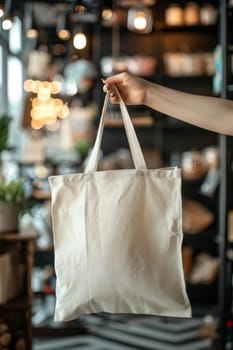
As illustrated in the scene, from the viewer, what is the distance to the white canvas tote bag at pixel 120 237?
1.67m

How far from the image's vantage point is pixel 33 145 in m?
6.33

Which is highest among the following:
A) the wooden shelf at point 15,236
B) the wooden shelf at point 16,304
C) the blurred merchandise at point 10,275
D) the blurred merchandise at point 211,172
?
the blurred merchandise at point 211,172

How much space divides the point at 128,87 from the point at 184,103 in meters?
0.17

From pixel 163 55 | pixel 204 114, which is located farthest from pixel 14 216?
pixel 163 55

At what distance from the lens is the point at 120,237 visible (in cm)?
166

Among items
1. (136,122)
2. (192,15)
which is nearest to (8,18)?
(136,122)

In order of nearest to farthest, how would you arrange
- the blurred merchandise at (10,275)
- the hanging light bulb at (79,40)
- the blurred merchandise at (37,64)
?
the blurred merchandise at (10,275)
the hanging light bulb at (79,40)
the blurred merchandise at (37,64)

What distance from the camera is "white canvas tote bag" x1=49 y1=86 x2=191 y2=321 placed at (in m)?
1.67

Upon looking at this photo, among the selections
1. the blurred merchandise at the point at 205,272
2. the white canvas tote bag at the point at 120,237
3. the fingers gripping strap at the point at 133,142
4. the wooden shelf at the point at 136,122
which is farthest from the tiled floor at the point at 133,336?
the fingers gripping strap at the point at 133,142

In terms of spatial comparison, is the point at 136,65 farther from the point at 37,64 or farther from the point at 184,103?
the point at 184,103

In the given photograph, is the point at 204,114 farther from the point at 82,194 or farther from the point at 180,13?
the point at 180,13

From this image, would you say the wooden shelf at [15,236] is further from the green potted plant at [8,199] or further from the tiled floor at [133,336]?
the tiled floor at [133,336]

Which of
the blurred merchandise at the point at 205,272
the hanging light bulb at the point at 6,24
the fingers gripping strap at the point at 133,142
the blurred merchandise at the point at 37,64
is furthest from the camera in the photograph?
the blurred merchandise at the point at 205,272

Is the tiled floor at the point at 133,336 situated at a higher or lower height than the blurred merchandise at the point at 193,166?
lower
